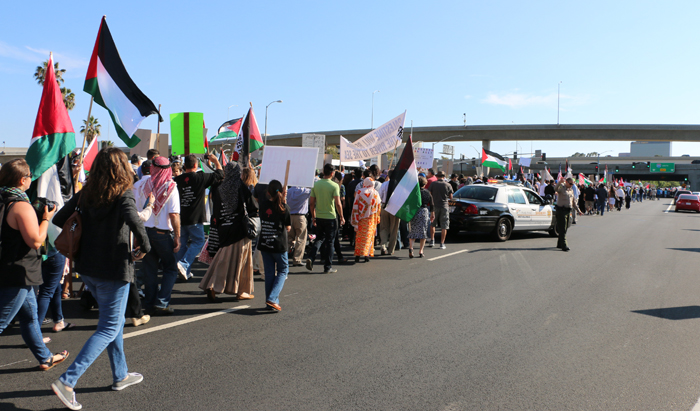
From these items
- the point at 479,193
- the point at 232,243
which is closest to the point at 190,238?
the point at 232,243

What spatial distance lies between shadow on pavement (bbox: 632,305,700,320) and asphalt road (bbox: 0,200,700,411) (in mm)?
27

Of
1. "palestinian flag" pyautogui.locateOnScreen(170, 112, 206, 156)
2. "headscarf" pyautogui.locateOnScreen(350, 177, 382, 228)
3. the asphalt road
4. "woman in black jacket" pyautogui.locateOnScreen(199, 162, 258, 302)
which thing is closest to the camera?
the asphalt road

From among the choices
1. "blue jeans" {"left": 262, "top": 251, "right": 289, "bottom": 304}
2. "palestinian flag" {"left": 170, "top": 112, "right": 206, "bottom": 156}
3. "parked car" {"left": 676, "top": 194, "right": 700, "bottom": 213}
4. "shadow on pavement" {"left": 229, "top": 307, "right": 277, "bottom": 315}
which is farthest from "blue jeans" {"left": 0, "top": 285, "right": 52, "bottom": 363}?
"parked car" {"left": 676, "top": 194, "right": 700, "bottom": 213}

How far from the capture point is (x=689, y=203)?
37.6 m

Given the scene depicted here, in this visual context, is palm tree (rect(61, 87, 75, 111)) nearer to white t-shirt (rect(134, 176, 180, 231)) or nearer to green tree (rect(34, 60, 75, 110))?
green tree (rect(34, 60, 75, 110))

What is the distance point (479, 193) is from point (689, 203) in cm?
3162

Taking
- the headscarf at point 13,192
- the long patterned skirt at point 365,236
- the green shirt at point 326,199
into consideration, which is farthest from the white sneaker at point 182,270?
the headscarf at point 13,192

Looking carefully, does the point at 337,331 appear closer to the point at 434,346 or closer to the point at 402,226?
the point at 434,346

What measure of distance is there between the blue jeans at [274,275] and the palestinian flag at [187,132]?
12.4 ft

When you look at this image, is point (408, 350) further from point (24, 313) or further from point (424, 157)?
point (424, 157)

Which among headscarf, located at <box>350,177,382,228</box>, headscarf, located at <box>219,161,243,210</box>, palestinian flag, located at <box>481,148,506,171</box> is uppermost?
palestinian flag, located at <box>481,148,506,171</box>

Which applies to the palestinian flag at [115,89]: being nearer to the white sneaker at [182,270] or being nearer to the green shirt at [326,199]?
the white sneaker at [182,270]

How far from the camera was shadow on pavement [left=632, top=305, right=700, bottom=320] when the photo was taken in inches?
248

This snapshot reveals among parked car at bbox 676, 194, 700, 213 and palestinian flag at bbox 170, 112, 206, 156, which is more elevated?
palestinian flag at bbox 170, 112, 206, 156
